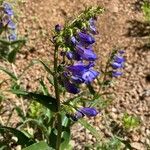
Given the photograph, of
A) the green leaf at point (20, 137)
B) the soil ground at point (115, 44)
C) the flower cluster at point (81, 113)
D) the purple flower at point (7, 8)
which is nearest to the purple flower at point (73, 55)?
the flower cluster at point (81, 113)

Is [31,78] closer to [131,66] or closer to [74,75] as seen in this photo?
[131,66]

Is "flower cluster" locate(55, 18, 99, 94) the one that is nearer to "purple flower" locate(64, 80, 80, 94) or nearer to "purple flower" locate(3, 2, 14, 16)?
"purple flower" locate(64, 80, 80, 94)

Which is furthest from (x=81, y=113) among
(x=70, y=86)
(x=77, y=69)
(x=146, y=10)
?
(x=146, y=10)

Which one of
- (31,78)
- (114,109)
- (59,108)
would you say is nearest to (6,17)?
(31,78)

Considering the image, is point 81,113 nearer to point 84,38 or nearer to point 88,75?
point 88,75

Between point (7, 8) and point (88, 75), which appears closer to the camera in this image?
point (88, 75)

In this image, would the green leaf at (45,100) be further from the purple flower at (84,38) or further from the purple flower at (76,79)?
the purple flower at (84,38)
